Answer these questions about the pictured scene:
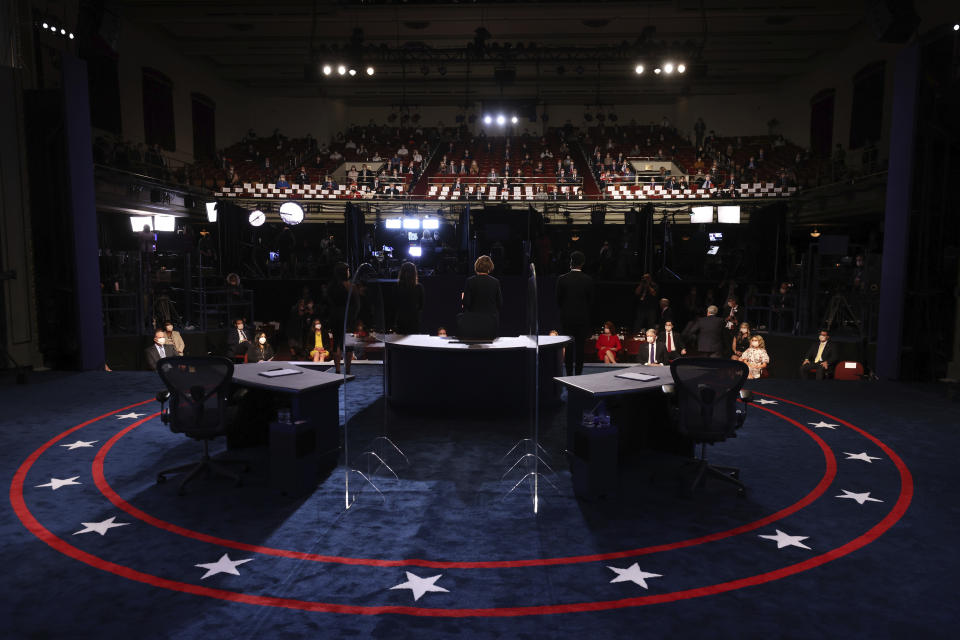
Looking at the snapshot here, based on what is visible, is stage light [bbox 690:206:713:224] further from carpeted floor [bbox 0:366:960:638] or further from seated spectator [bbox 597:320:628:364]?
carpeted floor [bbox 0:366:960:638]

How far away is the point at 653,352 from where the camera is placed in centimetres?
972

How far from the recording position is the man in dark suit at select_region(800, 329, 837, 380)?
9703 mm

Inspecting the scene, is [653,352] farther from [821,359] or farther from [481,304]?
[481,304]

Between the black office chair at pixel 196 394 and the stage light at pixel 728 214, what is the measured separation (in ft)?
56.3

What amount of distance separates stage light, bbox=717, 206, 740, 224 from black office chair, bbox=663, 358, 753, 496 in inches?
610

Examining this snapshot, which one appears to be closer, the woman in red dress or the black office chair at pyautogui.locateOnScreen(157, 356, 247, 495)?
the black office chair at pyautogui.locateOnScreen(157, 356, 247, 495)

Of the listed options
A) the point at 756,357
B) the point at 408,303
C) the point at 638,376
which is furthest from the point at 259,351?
the point at 756,357

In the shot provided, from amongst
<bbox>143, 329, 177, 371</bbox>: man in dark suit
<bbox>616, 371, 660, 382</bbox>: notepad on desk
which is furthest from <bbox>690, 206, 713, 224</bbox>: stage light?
<bbox>143, 329, 177, 371</bbox>: man in dark suit

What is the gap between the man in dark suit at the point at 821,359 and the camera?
31.8ft

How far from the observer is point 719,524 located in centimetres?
370

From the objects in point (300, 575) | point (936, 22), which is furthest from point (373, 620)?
point (936, 22)

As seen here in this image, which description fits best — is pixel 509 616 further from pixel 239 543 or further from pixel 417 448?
pixel 417 448

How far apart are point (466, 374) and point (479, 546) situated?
9.38 feet

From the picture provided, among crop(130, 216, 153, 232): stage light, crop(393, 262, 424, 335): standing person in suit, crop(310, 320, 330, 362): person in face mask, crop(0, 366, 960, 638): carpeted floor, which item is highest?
crop(130, 216, 153, 232): stage light
